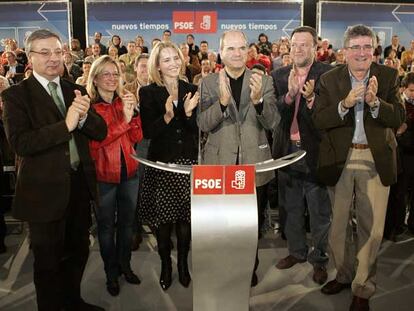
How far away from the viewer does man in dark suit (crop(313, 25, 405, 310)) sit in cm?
273

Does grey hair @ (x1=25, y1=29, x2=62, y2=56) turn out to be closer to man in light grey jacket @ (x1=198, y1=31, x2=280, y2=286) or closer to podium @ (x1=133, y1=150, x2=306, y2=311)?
man in light grey jacket @ (x1=198, y1=31, x2=280, y2=286)

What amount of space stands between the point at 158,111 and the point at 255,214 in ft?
4.57

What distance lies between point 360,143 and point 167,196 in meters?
1.26

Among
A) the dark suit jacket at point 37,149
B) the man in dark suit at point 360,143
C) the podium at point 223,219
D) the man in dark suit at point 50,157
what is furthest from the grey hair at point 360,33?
the dark suit jacket at point 37,149

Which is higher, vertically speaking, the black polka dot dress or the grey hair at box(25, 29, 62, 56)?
the grey hair at box(25, 29, 62, 56)

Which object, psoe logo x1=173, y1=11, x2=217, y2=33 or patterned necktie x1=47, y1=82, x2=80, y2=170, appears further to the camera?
psoe logo x1=173, y1=11, x2=217, y2=33

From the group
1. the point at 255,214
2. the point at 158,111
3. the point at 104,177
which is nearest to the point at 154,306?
the point at 104,177

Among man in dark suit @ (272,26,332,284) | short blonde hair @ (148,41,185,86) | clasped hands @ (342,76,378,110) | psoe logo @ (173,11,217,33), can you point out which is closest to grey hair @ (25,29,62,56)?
short blonde hair @ (148,41,185,86)

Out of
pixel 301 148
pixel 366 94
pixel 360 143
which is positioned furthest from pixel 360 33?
pixel 301 148

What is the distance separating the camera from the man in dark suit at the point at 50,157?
2367mm

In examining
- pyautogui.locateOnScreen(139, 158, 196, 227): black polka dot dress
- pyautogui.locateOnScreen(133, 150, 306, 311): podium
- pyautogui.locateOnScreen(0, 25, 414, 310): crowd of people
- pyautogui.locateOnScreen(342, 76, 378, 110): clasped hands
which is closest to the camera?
pyautogui.locateOnScreen(133, 150, 306, 311): podium

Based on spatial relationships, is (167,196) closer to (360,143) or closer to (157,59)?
(157,59)

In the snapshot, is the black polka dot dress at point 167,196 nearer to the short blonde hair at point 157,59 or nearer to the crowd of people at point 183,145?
the crowd of people at point 183,145

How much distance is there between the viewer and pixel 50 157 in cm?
246
